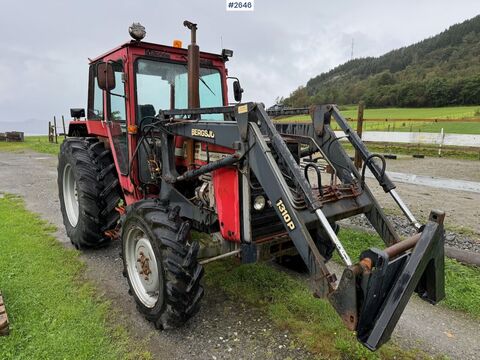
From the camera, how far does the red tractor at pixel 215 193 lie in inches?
82.0

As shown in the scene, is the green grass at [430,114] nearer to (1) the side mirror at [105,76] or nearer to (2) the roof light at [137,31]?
(2) the roof light at [137,31]

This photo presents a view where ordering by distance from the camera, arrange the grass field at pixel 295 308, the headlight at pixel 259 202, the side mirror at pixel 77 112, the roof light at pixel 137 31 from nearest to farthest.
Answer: the grass field at pixel 295 308 < the headlight at pixel 259 202 < the roof light at pixel 137 31 < the side mirror at pixel 77 112

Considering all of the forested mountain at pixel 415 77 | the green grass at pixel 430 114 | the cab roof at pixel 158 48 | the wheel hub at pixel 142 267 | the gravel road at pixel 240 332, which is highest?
the forested mountain at pixel 415 77


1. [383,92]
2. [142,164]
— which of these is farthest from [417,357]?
[383,92]

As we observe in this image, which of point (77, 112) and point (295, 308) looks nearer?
point (295, 308)

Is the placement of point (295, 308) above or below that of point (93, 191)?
below

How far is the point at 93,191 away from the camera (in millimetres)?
4129

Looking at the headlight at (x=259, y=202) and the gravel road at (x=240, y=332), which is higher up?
the headlight at (x=259, y=202)

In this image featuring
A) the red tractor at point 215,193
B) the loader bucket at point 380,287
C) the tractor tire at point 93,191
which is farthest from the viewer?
the tractor tire at point 93,191

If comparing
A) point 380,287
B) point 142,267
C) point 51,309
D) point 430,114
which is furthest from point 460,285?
point 430,114

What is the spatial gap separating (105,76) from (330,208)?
2.38 meters

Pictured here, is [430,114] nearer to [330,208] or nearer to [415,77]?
[415,77]

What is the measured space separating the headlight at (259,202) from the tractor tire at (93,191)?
2.12 meters

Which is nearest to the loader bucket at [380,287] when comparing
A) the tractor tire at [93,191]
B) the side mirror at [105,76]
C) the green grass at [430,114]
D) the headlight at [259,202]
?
the headlight at [259,202]
